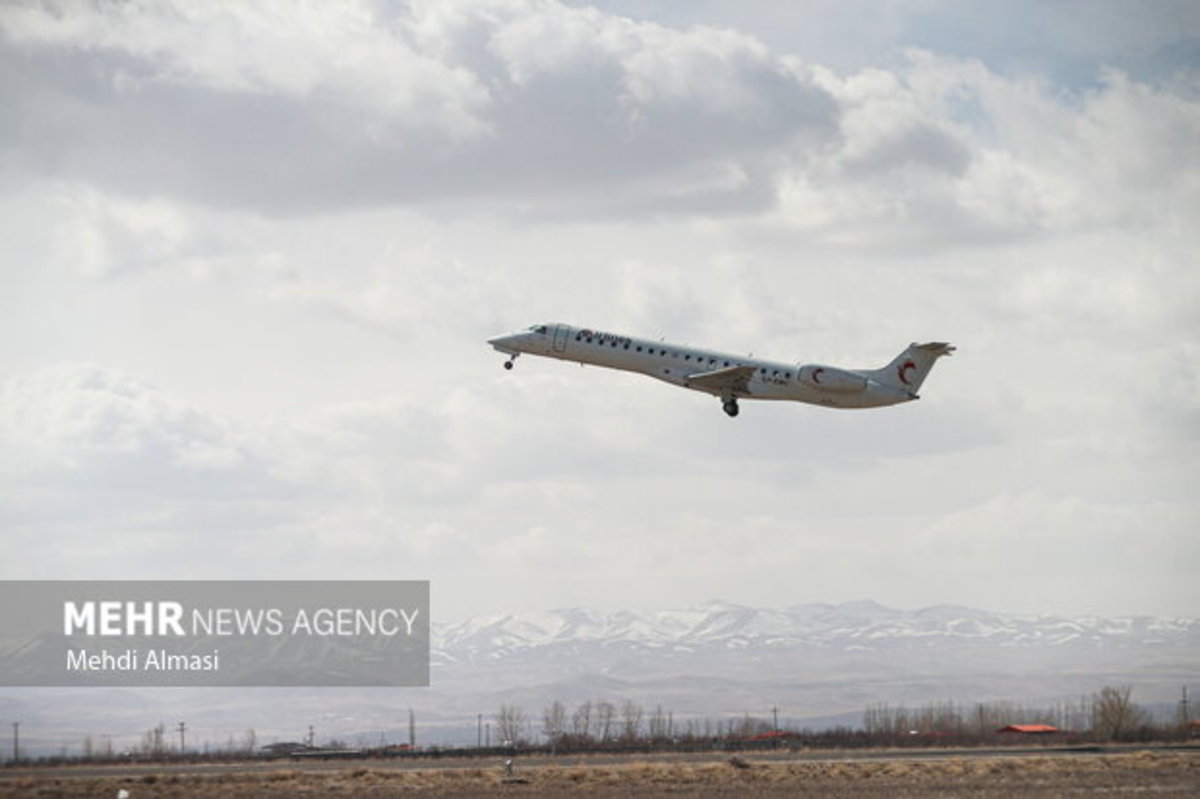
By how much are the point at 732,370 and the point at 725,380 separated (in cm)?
109

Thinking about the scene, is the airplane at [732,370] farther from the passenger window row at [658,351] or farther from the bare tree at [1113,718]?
the bare tree at [1113,718]

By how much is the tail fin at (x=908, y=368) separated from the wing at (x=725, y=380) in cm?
973

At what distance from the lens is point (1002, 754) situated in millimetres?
113000

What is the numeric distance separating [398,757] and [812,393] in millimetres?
37692

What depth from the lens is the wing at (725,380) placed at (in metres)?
115

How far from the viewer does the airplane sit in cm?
11625

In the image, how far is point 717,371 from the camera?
115m

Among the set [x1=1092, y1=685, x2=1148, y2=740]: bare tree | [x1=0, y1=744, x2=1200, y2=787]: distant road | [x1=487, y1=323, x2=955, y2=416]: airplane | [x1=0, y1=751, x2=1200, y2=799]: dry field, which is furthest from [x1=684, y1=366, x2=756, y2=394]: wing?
[x1=1092, y1=685, x2=1148, y2=740]: bare tree

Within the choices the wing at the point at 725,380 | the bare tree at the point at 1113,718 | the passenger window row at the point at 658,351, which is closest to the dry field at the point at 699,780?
the wing at the point at 725,380

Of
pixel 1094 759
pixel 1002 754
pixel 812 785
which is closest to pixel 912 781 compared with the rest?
pixel 812 785

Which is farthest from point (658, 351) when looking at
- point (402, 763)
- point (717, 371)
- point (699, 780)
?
point (699, 780)

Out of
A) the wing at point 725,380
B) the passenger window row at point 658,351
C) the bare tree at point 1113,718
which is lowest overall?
the bare tree at point 1113,718

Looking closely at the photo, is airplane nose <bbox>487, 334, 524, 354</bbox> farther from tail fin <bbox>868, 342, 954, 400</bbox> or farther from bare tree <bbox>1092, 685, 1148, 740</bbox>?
bare tree <bbox>1092, 685, 1148, 740</bbox>

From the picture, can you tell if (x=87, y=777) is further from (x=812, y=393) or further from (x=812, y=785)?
(x=812, y=393)
